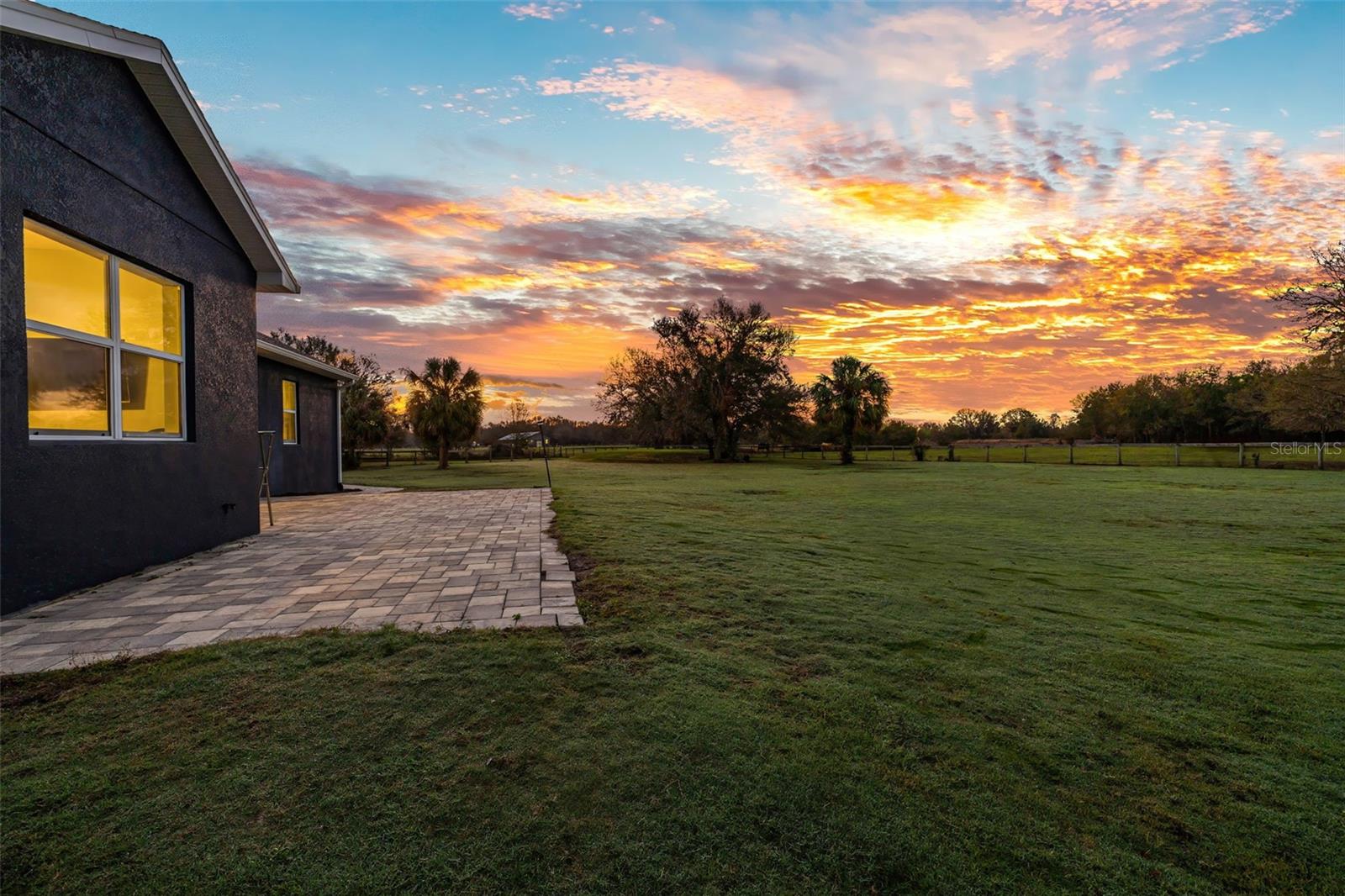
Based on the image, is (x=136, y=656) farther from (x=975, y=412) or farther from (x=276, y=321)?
(x=975, y=412)

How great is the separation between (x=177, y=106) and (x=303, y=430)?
29.5 ft

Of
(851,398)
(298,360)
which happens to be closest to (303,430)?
(298,360)

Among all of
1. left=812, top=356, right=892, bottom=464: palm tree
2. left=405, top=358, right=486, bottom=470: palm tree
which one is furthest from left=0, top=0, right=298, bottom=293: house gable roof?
left=812, top=356, right=892, bottom=464: palm tree

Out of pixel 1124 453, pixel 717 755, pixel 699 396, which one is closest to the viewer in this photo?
pixel 717 755

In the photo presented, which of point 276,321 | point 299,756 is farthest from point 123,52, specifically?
point 276,321

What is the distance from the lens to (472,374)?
29.2 meters

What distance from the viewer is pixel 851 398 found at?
31125 millimetres

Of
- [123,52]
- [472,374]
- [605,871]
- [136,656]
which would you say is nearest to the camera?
[605,871]

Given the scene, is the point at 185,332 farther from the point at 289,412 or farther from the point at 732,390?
the point at 732,390

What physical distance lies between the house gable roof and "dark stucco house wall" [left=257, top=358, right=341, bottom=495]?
15.2ft

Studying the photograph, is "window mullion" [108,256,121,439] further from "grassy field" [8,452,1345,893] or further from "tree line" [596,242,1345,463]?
"tree line" [596,242,1345,463]

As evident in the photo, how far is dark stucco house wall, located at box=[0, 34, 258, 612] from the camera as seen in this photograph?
3734 mm

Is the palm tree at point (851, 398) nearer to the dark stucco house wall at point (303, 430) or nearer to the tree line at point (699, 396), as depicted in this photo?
the tree line at point (699, 396)

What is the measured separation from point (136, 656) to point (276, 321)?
35.3 m
